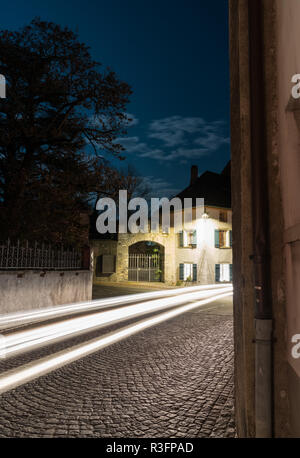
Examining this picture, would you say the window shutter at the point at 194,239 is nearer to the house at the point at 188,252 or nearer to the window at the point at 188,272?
the house at the point at 188,252

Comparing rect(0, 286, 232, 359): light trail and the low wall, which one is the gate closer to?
the low wall

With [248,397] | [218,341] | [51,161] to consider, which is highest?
[51,161]

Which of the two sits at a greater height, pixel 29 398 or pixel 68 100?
pixel 68 100

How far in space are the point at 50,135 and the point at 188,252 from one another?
45.5 ft

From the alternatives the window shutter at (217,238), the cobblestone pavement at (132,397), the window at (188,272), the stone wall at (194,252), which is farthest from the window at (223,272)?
the cobblestone pavement at (132,397)

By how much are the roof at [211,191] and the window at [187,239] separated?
2.51 meters

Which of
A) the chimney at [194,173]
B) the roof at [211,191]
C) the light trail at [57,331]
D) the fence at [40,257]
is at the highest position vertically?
the chimney at [194,173]

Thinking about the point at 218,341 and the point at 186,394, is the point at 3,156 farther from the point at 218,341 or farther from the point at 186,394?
the point at 186,394

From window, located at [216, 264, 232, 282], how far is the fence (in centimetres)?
1253

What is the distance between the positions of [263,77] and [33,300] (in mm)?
9677

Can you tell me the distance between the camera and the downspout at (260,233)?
2.23 metres

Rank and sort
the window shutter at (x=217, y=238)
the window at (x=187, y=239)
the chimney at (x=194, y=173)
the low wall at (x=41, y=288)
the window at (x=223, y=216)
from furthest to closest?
the chimney at (x=194, y=173)
the window at (x=223, y=216)
the window at (x=187, y=239)
the window shutter at (x=217, y=238)
the low wall at (x=41, y=288)

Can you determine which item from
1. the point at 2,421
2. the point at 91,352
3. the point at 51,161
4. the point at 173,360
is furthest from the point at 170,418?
the point at 51,161

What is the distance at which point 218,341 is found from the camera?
579 centimetres
